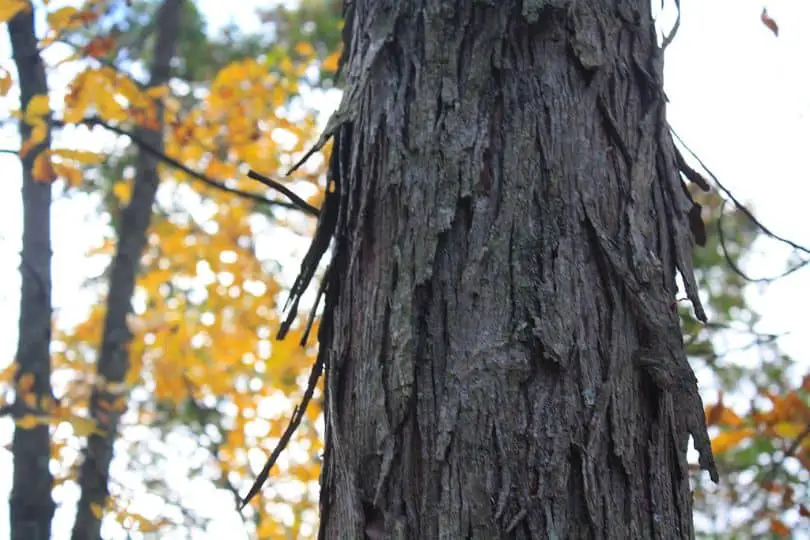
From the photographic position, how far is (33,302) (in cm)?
343

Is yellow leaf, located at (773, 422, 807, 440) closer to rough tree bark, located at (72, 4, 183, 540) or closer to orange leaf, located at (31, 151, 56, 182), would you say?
rough tree bark, located at (72, 4, 183, 540)

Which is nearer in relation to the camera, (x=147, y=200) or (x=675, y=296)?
(x=675, y=296)

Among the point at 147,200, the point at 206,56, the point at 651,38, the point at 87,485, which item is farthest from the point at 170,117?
the point at 651,38

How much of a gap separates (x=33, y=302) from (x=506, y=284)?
9.90ft

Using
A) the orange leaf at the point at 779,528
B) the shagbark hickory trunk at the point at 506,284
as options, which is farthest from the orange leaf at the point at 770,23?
the orange leaf at the point at 779,528

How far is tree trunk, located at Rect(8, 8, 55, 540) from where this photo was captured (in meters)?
3.24

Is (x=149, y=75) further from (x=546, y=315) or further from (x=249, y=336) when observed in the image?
(x=546, y=315)

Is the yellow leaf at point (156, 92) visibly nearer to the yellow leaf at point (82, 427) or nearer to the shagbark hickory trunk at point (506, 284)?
the yellow leaf at point (82, 427)

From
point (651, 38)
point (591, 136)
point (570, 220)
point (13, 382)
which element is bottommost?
point (570, 220)

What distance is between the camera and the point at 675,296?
1.13 meters

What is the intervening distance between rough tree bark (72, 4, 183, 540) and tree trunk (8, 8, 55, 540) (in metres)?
0.34

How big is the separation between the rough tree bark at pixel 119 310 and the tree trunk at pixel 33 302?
336 mm

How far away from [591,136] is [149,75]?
4.06 meters

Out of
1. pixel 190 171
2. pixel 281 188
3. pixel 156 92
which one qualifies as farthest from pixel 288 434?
pixel 156 92
